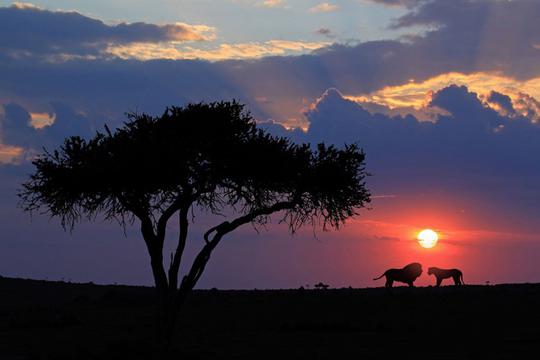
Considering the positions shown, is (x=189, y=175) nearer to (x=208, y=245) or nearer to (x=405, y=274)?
(x=208, y=245)

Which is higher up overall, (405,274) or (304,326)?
(405,274)

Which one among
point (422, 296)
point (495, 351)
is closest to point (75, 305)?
point (422, 296)

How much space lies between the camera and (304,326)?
39812 millimetres

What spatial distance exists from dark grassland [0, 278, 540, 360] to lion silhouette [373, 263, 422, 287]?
4044mm

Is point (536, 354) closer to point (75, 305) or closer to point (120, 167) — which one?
point (120, 167)

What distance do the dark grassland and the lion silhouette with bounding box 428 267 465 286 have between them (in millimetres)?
6226

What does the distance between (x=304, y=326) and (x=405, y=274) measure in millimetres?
19191

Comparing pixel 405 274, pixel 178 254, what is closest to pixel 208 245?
pixel 178 254

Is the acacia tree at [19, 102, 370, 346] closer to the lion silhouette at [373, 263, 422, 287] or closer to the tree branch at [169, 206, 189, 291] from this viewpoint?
the tree branch at [169, 206, 189, 291]

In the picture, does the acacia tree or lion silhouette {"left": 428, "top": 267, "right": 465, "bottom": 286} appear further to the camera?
lion silhouette {"left": 428, "top": 267, "right": 465, "bottom": 286}

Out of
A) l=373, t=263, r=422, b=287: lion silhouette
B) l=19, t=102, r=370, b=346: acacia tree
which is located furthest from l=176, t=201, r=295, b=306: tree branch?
l=373, t=263, r=422, b=287: lion silhouette

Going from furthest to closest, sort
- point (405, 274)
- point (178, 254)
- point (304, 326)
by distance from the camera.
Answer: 1. point (405, 274)
2. point (304, 326)
3. point (178, 254)

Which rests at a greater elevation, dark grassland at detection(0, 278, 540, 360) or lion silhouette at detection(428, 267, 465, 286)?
lion silhouette at detection(428, 267, 465, 286)

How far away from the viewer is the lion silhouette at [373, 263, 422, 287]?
57.4m
